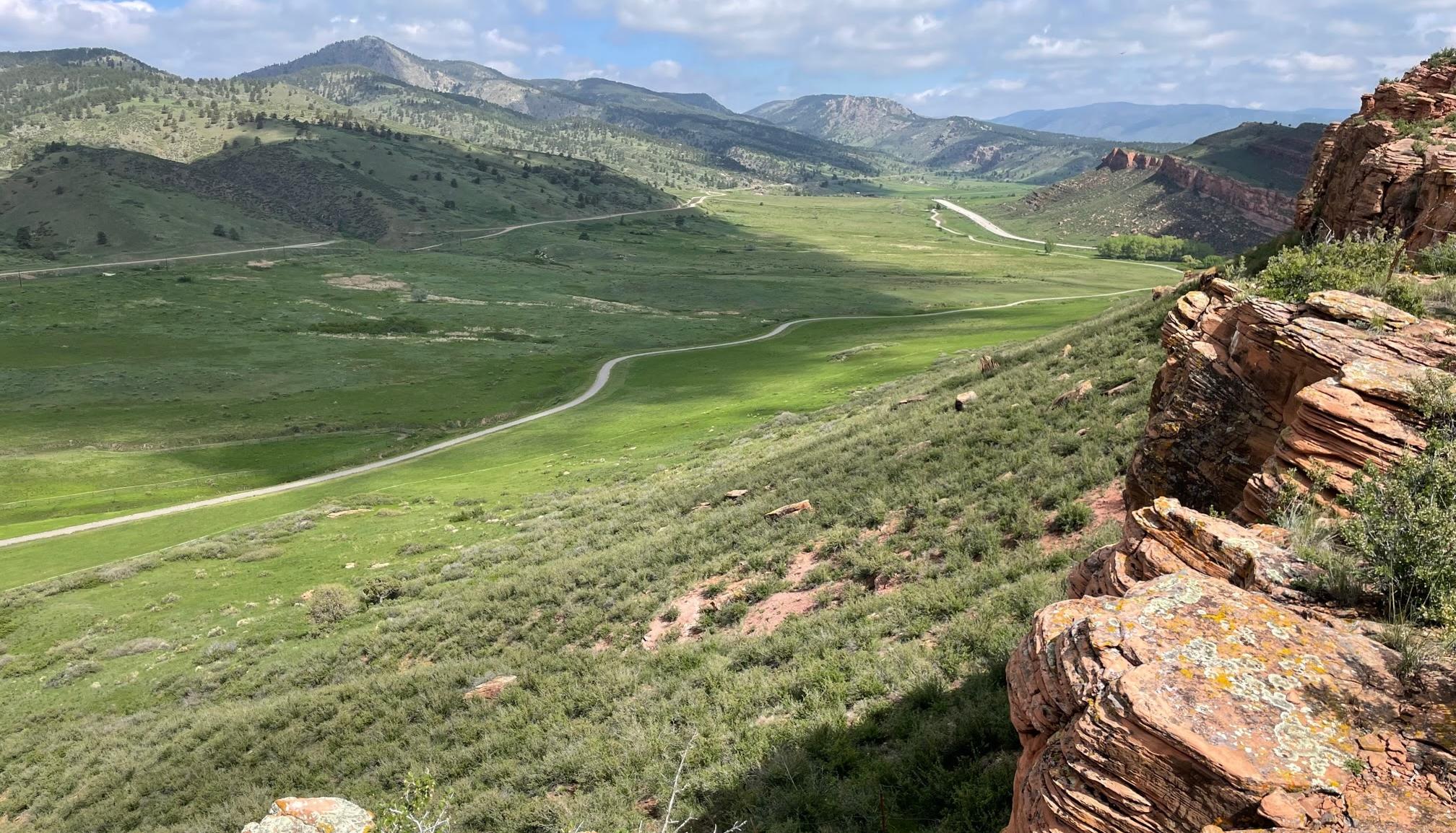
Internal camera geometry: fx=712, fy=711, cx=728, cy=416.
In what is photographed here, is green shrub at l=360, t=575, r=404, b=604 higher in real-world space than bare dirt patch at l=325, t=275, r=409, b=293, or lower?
lower

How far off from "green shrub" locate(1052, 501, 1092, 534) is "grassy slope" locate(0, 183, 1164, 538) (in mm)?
47676

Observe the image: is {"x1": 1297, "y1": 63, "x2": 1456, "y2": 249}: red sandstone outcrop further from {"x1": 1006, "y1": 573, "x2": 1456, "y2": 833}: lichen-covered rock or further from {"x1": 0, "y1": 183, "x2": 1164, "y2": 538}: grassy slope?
{"x1": 0, "y1": 183, "x2": 1164, "y2": 538}: grassy slope

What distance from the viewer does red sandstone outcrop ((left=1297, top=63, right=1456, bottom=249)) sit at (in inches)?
886

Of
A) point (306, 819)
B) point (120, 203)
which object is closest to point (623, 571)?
point (306, 819)

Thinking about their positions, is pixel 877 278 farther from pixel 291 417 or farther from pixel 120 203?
pixel 120 203

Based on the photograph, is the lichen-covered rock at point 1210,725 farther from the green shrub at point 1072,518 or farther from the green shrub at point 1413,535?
the green shrub at point 1072,518

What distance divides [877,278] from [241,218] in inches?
6606

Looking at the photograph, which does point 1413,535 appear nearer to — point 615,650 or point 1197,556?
point 1197,556

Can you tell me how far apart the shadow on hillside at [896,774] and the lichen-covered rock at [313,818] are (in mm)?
5975

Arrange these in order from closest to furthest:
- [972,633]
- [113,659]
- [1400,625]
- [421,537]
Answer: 1. [1400,625]
2. [972,633]
3. [113,659]
4. [421,537]

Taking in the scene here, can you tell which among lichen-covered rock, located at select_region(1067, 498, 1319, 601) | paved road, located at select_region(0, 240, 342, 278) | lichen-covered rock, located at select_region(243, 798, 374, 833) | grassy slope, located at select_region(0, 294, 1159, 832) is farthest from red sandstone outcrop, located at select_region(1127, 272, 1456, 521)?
paved road, located at select_region(0, 240, 342, 278)

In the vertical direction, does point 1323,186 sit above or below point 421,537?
above

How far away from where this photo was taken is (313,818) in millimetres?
11742

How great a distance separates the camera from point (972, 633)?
43.0ft
